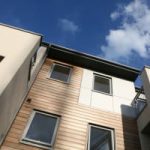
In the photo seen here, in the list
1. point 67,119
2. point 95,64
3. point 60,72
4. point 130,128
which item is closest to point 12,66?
point 67,119

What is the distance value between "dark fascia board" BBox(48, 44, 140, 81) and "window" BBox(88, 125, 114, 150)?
13.9 feet

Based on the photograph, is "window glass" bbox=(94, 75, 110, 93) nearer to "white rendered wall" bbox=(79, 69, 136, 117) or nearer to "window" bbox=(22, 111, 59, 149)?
"white rendered wall" bbox=(79, 69, 136, 117)

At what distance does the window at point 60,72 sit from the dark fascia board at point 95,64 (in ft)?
1.87

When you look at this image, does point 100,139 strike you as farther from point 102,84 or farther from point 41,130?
point 102,84

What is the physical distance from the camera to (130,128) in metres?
8.62

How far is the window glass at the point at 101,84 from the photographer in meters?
10.6

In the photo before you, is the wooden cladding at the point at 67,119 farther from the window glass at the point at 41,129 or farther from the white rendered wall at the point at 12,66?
the white rendered wall at the point at 12,66

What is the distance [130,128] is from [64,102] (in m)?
2.93

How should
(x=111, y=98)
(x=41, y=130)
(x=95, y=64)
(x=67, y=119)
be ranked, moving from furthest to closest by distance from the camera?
(x=95, y=64), (x=111, y=98), (x=67, y=119), (x=41, y=130)

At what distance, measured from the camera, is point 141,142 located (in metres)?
7.95

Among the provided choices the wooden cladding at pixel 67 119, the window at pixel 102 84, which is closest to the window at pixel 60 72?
the wooden cladding at pixel 67 119

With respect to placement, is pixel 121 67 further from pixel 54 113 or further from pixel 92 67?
pixel 54 113

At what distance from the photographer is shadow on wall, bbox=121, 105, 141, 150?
7.84 metres

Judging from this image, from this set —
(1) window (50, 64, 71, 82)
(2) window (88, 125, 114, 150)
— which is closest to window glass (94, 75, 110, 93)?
(1) window (50, 64, 71, 82)
